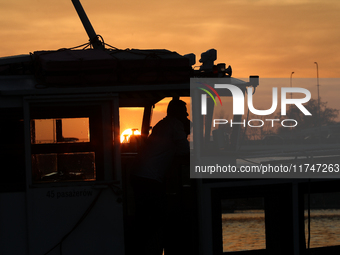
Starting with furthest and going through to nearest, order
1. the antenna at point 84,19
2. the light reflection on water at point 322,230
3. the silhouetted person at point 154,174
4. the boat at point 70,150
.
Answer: the antenna at point 84,19, the light reflection on water at point 322,230, the silhouetted person at point 154,174, the boat at point 70,150

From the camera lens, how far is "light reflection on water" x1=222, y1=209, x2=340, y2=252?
480cm

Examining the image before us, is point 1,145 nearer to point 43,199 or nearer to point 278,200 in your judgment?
point 43,199

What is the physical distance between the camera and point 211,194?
15.5 ft

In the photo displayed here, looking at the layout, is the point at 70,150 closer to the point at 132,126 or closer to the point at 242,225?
the point at 132,126

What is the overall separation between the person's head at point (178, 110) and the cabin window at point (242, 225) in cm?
110

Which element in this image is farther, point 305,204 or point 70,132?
point 305,204

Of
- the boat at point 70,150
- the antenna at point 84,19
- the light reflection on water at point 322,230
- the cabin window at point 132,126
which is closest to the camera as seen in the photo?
the boat at point 70,150

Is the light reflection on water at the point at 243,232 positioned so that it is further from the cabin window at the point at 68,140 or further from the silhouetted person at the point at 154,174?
the cabin window at the point at 68,140

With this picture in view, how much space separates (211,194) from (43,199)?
6.10 feet

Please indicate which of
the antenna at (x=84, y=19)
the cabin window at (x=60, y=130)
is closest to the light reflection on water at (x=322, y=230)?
the cabin window at (x=60, y=130)

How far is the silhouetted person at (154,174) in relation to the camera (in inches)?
179

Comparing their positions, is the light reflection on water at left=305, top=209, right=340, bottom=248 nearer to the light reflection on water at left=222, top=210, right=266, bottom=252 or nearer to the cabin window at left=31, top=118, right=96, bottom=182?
the light reflection on water at left=222, top=210, right=266, bottom=252

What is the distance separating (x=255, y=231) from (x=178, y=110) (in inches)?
69.2

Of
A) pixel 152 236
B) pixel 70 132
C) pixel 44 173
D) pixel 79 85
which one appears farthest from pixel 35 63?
pixel 152 236
